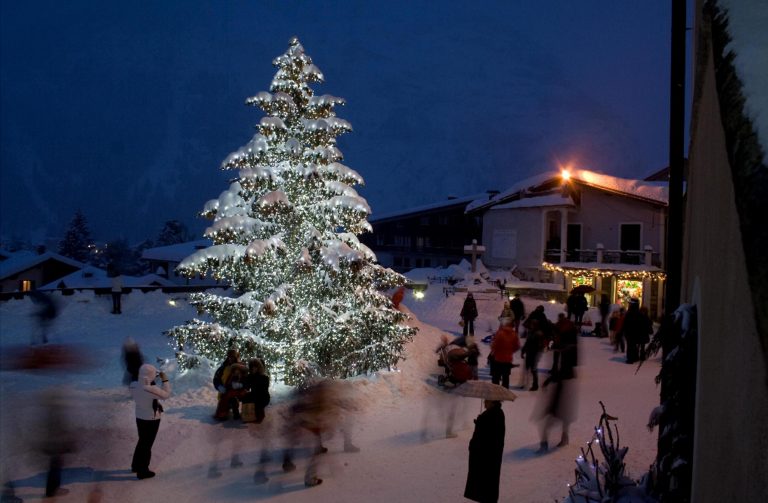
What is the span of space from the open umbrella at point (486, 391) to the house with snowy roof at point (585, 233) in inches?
956

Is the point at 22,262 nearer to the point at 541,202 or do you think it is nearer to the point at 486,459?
the point at 541,202

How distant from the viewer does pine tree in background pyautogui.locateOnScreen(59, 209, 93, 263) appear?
91750mm

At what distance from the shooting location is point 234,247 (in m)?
13.0

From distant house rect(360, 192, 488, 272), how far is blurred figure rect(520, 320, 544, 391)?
3764 cm

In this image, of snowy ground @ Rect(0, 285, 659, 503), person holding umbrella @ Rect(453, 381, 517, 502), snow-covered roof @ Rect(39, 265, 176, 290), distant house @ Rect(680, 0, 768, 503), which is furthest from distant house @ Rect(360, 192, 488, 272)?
distant house @ Rect(680, 0, 768, 503)

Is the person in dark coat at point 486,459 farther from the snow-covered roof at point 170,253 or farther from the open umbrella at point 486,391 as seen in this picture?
the snow-covered roof at point 170,253

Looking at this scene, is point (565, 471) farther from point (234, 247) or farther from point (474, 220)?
point (474, 220)

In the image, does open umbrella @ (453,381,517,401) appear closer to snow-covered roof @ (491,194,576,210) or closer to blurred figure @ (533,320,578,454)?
blurred figure @ (533,320,578,454)

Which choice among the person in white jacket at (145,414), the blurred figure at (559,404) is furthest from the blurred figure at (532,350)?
the person in white jacket at (145,414)

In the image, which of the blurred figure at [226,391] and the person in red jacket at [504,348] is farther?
the person in red jacket at [504,348]

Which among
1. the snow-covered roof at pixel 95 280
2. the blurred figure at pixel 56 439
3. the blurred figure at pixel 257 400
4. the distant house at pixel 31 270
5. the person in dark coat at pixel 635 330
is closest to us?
the blurred figure at pixel 56 439

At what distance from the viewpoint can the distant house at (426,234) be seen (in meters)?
52.6

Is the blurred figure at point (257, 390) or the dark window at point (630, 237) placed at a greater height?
the dark window at point (630, 237)

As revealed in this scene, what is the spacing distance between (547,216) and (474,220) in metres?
14.0
